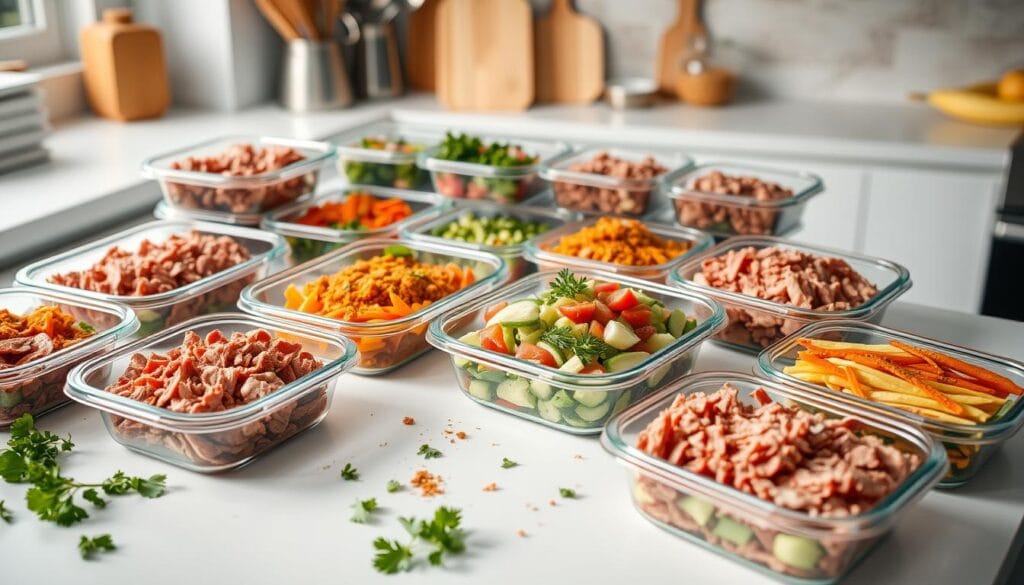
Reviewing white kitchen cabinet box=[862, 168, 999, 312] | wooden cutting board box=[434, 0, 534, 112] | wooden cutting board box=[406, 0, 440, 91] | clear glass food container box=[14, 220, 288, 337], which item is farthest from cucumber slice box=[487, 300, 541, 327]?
wooden cutting board box=[406, 0, 440, 91]

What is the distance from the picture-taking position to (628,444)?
130cm

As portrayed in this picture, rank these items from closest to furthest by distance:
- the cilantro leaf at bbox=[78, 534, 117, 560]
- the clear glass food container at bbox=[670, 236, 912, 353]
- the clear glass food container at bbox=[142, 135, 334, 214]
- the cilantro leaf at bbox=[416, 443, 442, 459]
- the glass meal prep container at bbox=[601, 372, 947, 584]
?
the glass meal prep container at bbox=[601, 372, 947, 584] < the cilantro leaf at bbox=[78, 534, 117, 560] < the cilantro leaf at bbox=[416, 443, 442, 459] < the clear glass food container at bbox=[670, 236, 912, 353] < the clear glass food container at bbox=[142, 135, 334, 214]

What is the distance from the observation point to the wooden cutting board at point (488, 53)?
366 cm

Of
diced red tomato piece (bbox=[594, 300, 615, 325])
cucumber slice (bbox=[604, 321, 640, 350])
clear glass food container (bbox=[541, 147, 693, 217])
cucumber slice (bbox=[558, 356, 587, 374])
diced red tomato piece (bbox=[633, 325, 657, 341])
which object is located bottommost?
cucumber slice (bbox=[558, 356, 587, 374])

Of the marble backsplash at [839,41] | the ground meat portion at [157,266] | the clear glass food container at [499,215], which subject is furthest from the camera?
the marble backsplash at [839,41]

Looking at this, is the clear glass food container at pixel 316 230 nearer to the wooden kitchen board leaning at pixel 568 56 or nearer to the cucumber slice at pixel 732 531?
the cucumber slice at pixel 732 531

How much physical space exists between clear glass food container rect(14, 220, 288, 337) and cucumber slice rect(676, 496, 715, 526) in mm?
956

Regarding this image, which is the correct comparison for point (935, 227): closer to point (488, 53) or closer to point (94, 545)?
point (488, 53)

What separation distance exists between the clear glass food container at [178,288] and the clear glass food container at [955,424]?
94 centimetres

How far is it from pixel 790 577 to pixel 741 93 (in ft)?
9.23

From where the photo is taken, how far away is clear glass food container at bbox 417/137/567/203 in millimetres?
2408

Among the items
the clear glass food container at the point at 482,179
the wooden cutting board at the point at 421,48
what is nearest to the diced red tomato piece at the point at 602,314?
the clear glass food container at the point at 482,179

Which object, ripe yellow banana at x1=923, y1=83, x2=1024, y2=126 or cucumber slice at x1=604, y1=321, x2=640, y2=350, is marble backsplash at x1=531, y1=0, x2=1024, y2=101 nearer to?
ripe yellow banana at x1=923, y1=83, x2=1024, y2=126

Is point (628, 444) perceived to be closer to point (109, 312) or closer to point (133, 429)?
point (133, 429)
